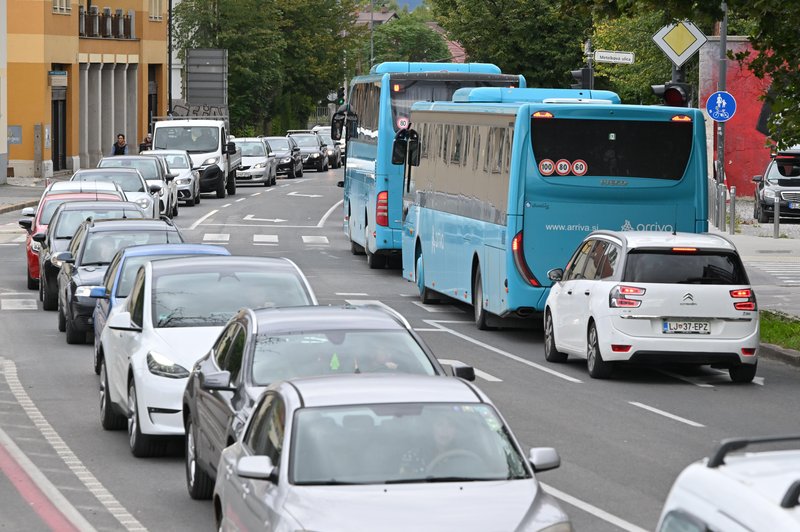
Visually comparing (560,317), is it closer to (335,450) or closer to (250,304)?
(250,304)

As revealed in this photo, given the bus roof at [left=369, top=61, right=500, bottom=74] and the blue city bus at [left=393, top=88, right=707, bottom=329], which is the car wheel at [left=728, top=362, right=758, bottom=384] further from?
the bus roof at [left=369, top=61, right=500, bottom=74]

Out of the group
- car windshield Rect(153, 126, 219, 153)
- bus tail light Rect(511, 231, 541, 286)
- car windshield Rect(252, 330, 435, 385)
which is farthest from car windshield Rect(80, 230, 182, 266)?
car windshield Rect(153, 126, 219, 153)

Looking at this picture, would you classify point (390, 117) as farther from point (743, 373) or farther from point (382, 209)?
point (743, 373)

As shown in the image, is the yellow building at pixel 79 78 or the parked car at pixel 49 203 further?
the yellow building at pixel 79 78

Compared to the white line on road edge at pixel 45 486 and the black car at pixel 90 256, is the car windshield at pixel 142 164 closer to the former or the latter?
the black car at pixel 90 256

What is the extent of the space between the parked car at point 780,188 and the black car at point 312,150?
128ft

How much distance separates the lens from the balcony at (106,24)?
7300 centimetres

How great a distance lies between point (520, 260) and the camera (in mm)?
20719

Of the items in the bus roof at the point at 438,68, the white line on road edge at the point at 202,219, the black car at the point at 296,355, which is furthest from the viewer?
the white line on road edge at the point at 202,219

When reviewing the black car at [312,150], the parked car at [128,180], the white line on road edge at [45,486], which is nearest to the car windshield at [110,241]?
the white line on road edge at [45,486]

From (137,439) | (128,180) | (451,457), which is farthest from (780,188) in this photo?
(451,457)

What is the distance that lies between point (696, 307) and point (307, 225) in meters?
27.2

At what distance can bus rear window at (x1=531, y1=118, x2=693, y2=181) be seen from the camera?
2070 cm

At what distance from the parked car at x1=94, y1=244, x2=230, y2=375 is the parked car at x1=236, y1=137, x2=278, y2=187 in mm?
46582
